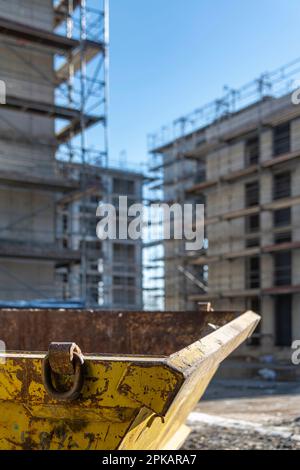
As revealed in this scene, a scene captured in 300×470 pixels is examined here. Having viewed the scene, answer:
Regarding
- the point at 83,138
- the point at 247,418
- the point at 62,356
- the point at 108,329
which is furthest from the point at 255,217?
the point at 62,356

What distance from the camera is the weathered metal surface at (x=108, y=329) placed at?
4598 mm

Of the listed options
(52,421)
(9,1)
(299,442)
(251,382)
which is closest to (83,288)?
(251,382)

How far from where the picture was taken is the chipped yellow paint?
75.3 inches

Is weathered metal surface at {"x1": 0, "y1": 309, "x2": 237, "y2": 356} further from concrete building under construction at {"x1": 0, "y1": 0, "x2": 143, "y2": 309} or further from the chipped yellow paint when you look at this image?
concrete building under construction at {"x1": 0, "y1": 0, "x2": 143, "y2": 309}

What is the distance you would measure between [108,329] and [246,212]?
19.6 m

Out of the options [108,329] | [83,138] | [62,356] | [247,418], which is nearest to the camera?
[62,356]

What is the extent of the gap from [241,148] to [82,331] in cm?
2171

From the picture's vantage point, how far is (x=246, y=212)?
23.8 m

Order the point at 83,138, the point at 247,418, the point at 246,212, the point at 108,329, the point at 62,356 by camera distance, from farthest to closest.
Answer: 1. the point at 246,212
2. the point at 83,138
3. the point at 247,418
4. the point at 108,329
5. the point at 62,356

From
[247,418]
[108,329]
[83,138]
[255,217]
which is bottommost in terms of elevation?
[247,418]

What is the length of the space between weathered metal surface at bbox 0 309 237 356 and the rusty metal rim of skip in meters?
2.57

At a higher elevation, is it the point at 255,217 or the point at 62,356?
the point at 255,217

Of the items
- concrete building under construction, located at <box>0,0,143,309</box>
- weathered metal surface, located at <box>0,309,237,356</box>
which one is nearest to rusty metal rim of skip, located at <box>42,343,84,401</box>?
weathered metal surface, located at <box>0,309,237,356</box>

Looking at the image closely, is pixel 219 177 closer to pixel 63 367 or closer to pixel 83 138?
pixel 83 138
